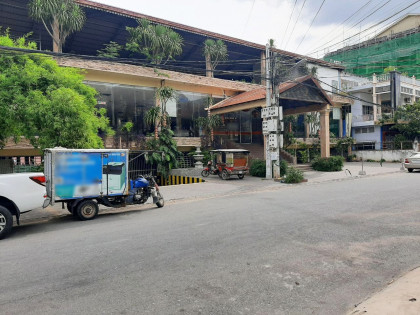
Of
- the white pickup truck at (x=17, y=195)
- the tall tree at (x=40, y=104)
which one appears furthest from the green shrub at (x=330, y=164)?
the white pickup truck at (x=17, y=195)

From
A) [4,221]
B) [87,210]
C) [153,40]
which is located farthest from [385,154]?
[4,221]

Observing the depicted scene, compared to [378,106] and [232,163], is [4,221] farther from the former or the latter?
[378,106]

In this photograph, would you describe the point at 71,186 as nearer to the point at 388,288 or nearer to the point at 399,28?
the point at 388,288

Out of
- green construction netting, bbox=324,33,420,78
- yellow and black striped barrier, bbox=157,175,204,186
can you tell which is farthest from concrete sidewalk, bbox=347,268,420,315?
green construction netting, bbox=324,33,420,78

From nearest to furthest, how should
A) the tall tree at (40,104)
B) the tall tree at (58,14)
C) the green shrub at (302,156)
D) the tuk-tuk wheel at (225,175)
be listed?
the tall tree at (40,104) < the tall tree at (58,14) < the tuk-tuk wheel at (225,175) < the green shrub at (302,156)

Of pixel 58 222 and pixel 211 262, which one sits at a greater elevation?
pixel 211 262

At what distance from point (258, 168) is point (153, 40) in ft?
36.3

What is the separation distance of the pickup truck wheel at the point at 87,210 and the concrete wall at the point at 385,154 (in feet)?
94.1

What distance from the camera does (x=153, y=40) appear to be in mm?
19812

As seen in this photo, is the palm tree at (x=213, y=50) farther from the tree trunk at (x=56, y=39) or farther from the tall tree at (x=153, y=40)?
the tree trunk at (x=56, y=39)

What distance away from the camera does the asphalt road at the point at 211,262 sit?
11.3 ft

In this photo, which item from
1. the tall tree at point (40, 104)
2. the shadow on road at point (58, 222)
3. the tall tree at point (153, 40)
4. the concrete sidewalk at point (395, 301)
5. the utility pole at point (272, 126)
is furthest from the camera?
the tall tree at point (153, 40)

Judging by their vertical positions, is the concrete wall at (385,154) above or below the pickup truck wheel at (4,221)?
above

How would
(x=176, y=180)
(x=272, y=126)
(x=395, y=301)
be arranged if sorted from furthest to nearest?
1. (x=176, y=180)
2. (x=272, y=126)
3. (x=395, y=301)
